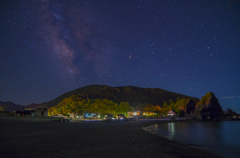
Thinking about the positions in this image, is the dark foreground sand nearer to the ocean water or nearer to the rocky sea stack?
the ocean water

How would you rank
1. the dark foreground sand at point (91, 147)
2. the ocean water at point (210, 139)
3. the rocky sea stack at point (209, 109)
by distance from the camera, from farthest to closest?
1. the rocky sea stack at point (209, 109)
2. the ocean water at point (210, 139)
3. the dark foreground sand at point (91, 147)

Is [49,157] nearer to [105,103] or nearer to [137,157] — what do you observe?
[137,157]

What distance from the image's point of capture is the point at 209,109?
421ft

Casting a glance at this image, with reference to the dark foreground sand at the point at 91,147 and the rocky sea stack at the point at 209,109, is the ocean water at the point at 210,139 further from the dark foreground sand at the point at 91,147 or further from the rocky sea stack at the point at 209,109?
the rocky sea stack at the point at 209,109

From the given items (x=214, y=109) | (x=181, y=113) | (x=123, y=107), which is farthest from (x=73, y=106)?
(x=214, y=109)

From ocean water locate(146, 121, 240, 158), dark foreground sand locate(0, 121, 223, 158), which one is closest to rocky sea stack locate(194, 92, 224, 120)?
ocean water locate(146, 121, 240, 158)

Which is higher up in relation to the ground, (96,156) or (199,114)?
(96,156)

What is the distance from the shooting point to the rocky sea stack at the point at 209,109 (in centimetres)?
12719

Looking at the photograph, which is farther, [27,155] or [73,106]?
[73,106]

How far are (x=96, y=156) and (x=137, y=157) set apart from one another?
75.0 inches

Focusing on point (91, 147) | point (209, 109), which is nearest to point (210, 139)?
point (91, 147)

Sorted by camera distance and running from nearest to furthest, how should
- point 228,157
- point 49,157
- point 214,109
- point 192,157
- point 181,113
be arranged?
1. point 49,157
2. point 192,157
3. point 228,157
4. point 214,109
5. point 181,113

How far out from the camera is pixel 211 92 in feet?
436

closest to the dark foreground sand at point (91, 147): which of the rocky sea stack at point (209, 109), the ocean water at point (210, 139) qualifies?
the ocean water at point (210, 139)
